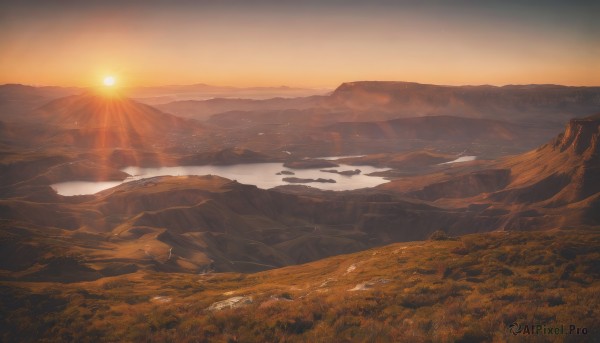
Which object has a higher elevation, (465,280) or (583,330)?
(583,330)

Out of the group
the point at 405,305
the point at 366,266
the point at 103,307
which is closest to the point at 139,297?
the point at 103,307

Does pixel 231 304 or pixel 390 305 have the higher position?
pixel 390 305

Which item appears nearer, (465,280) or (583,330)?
(583,330)

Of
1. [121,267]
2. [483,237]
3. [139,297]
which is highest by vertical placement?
[483,237]

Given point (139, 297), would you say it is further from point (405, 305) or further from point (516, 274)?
point (516, 274)

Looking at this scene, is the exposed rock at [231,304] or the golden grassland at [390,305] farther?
the exposed rock at [231,304]

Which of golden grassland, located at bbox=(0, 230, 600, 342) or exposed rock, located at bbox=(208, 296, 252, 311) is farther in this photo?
exposed rock, located at bbox=(208, 296, 252, 311)

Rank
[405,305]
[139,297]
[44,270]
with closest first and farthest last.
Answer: [405,305] < [139,297] < [44,270]

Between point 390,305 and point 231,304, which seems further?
point 231,304
